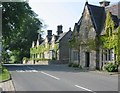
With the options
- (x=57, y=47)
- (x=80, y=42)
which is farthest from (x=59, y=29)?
(x=80, y=42)

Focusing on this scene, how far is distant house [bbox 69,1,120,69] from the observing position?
1744 inches

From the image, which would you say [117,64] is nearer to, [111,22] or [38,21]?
[111,22]

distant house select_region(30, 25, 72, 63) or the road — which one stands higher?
distant house select_region(30, 25, 72, 63)

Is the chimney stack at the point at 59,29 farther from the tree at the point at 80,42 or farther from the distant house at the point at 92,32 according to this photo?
the tree at the point at 80,42

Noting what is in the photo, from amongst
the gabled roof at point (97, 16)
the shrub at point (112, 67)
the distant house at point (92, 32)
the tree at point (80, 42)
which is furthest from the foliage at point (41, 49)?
the shrub at point (112, 67)

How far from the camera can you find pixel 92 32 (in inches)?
1843

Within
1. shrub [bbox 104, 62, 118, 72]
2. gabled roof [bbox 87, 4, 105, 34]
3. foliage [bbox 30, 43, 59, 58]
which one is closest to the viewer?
shrub [bbox 104, 62, 118, 72]

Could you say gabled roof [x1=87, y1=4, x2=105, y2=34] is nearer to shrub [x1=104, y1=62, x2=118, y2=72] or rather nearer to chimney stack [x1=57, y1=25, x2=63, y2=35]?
shrub [x1=104, y1=62, x2=118, y2=72]

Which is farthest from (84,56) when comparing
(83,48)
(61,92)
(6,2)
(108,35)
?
(61,92)

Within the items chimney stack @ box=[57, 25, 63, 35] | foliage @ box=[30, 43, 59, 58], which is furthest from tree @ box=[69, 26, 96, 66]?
chimney stack @ box=[57, 25, 63, 35]

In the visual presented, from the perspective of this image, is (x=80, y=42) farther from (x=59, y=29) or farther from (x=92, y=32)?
(x=59, y=29)

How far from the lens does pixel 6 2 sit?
175 feet

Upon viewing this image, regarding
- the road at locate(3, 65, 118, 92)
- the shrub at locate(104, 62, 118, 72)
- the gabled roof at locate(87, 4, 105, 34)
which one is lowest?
the road at locate(3, 65, 118, 92)

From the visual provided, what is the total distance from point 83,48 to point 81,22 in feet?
14.0
